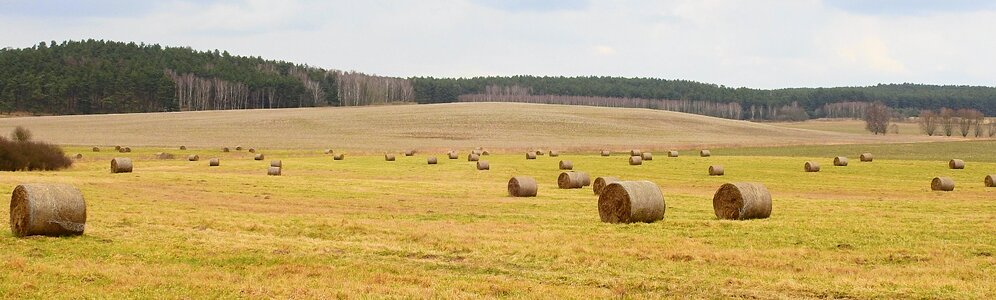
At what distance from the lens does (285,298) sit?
1401cm

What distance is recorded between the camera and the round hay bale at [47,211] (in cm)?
1966

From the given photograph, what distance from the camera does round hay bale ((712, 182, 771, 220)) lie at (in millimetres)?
25484

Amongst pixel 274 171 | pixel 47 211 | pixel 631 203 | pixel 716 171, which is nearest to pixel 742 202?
pixel 631 203

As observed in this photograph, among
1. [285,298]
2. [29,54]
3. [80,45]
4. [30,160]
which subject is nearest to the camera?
[285,298]

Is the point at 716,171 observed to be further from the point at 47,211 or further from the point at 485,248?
the point at 47,211

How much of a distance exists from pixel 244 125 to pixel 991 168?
8329cm

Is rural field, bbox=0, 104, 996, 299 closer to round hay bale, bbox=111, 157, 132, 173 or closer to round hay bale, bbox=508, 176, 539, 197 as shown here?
round hay bale, bbox=508, 176, 539, 197

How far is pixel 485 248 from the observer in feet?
64.1

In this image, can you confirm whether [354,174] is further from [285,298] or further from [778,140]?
[778,140]

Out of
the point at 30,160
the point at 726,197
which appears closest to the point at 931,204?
the point at 726,197

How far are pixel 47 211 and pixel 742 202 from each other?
1572 cm

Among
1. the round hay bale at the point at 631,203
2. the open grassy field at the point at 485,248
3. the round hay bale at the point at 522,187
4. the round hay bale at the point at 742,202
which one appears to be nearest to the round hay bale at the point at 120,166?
the open grassy field at the point at 485,248

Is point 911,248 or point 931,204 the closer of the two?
point 911,248

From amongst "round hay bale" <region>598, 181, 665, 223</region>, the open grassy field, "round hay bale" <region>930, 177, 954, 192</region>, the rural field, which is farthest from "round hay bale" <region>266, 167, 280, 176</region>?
"round hay bale" <region>930, 177, 954, 192</region>
